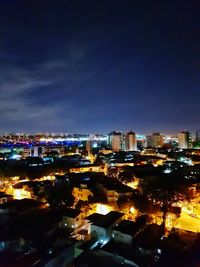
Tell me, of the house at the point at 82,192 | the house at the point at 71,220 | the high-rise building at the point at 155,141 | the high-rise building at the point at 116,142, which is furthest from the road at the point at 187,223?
the high-rise building at the point at 155,141

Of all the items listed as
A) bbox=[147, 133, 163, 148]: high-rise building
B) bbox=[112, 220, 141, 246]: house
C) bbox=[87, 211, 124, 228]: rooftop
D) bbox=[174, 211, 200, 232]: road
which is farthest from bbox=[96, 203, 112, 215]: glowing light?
bbox=[147, 133, 163, 148]: high-rise building

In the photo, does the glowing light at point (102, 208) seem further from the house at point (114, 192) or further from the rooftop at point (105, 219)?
the rooftop at point (105, 219)

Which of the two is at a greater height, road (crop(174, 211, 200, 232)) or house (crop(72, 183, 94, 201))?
house (crop(72, 183, 94, 201))

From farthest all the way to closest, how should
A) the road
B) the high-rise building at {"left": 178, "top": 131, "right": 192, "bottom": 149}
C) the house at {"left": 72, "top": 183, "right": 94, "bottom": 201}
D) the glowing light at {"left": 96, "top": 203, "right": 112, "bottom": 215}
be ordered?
1. the high-rise building at {"left": 178, "top": 131, "right": 192, "bottom": 149}
2. the house at {"left": 72, "top": 183, "right": 94, "bottom": 201}
3. the glowing light at {"left": 96, "top": 203, "right": 112, "bottom": 215}
4. the road

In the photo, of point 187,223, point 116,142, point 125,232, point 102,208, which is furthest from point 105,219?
point 116,142

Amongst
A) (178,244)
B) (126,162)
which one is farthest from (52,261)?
(126,162)

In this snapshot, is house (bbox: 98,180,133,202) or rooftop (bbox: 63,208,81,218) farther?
house (bbox: 98,180,133,202)

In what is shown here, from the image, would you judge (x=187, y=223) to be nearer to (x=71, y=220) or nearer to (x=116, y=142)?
(x=71, y=220)

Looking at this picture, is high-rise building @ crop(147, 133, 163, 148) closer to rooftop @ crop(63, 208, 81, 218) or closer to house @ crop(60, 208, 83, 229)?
rooftop @ crop(63, 208, 81, 218)
